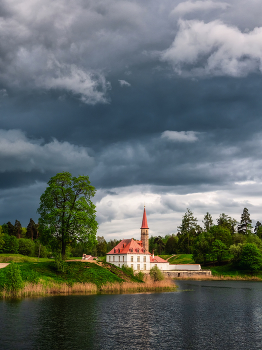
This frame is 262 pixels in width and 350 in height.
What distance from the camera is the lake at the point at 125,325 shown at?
2519cm

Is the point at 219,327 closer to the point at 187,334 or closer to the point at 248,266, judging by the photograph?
the point at 187,334

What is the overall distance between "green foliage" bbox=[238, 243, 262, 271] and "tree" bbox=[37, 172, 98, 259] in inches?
2564

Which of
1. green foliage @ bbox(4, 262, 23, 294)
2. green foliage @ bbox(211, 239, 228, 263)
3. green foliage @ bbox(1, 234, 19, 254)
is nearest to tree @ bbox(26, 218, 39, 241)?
green foliage @ bbox(1, 234, 19, 254)

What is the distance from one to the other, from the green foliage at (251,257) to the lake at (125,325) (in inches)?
2617

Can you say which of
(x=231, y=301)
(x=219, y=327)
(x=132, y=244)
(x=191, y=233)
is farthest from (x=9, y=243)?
(x=219, y=327)

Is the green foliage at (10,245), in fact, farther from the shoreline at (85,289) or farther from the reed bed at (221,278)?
the shoreline at (85,289)

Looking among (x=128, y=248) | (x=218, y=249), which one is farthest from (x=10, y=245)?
(x=218, y=249)

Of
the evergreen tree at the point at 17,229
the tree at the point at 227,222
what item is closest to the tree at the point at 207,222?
the tree at the point at 227,222

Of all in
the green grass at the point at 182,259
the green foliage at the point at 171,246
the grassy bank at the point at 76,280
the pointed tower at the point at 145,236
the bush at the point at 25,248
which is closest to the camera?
the grassy bank at the point at 76,280

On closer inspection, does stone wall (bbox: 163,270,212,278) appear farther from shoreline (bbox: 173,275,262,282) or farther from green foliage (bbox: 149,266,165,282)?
green foliage (bbox: 149,266,165,282)

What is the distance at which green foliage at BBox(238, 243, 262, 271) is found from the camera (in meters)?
109

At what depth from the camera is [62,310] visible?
3784 cm

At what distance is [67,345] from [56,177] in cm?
4590

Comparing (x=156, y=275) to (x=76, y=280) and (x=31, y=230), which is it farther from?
(x=31, y=230)
